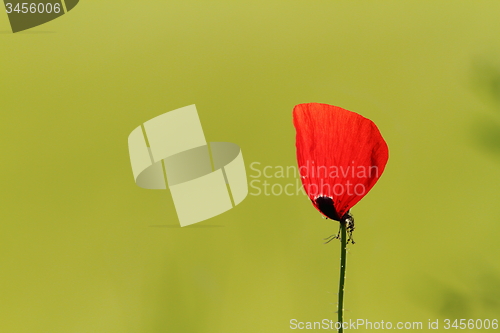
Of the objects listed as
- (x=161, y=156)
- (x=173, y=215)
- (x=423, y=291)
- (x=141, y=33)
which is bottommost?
(x=423, y=291)

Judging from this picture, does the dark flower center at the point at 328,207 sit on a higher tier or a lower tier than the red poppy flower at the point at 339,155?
lower

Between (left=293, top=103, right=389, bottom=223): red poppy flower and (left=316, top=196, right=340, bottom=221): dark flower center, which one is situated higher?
(left=293, top=103, right=389, bottom=223): red poppy flower

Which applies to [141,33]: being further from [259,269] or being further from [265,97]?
[259,269]

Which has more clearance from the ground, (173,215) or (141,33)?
(141,33)

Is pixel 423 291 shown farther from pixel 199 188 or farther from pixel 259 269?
pixel 199 188

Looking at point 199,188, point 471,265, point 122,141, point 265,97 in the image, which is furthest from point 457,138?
point 122,141

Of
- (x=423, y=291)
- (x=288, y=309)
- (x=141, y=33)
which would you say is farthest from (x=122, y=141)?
(x=423, y=291)
